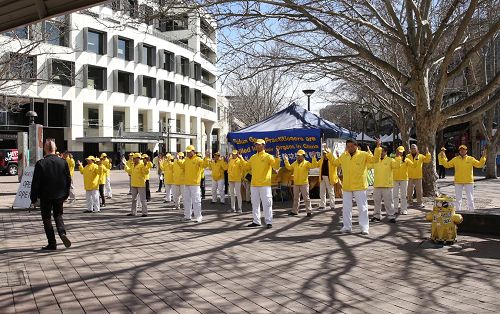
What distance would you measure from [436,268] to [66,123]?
136 feet

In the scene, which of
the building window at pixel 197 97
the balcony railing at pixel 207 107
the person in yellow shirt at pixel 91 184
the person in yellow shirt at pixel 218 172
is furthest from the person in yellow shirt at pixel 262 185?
the balcony railing at pixel 207 107

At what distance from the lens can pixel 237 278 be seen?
247 inches

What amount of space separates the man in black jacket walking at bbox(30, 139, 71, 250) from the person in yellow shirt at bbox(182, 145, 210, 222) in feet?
12.3

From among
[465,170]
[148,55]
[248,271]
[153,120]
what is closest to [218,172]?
[465,170]

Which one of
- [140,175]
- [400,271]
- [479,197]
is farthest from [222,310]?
[479,197]

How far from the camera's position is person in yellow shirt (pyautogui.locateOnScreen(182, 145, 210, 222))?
11.6 metres

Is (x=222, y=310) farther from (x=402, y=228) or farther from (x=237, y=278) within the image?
(x=402, y=228)

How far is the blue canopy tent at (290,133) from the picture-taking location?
50.2ft

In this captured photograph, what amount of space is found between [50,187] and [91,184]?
5860 mm

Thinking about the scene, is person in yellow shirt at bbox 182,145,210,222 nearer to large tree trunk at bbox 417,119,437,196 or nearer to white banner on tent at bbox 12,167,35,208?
white banner on tent at bbox 12,167,35,208

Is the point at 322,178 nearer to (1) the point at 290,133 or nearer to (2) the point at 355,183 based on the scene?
(1) the point at 290,133

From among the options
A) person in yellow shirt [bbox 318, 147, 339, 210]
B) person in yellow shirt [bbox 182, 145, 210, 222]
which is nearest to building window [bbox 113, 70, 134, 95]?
person in yellow shirt [bbox 318, 147, 339, 210]

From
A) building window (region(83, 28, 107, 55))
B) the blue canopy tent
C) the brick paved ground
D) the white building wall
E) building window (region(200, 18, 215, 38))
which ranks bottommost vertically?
the brick paved ground

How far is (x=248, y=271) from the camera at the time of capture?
6660 mm
